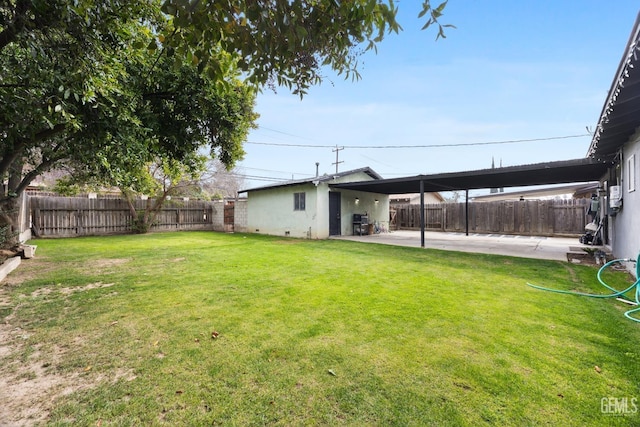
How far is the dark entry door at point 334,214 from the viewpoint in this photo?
12523 millimetres

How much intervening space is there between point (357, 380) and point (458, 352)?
0.99 metres

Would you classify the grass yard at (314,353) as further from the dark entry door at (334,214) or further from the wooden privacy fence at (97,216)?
the wooden privacy fence at (97,216)

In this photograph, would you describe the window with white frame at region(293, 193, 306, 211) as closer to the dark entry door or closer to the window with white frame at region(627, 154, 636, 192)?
the dark entry door

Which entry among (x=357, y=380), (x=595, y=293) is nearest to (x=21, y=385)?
(x=357, y=380)

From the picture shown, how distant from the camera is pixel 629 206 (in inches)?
203

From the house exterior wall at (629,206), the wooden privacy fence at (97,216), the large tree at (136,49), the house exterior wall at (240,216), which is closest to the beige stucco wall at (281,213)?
the house exterior wall at (240,216)

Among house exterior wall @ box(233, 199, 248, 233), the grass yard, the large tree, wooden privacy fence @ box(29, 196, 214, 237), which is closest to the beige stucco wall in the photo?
house exterior wall @ box(233, 199, 248, 233)

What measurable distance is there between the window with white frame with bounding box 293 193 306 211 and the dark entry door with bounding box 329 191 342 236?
125 cm

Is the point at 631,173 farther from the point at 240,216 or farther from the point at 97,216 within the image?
the point at 97,216

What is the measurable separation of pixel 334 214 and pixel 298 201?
5.67ft

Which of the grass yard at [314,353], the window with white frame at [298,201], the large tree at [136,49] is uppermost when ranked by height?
the large tree at [136,49]

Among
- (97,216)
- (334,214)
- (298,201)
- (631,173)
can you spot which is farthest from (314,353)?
(97,216)

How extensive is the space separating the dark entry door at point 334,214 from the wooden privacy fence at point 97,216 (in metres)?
8.07

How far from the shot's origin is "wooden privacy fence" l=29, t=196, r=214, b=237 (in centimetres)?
1145
